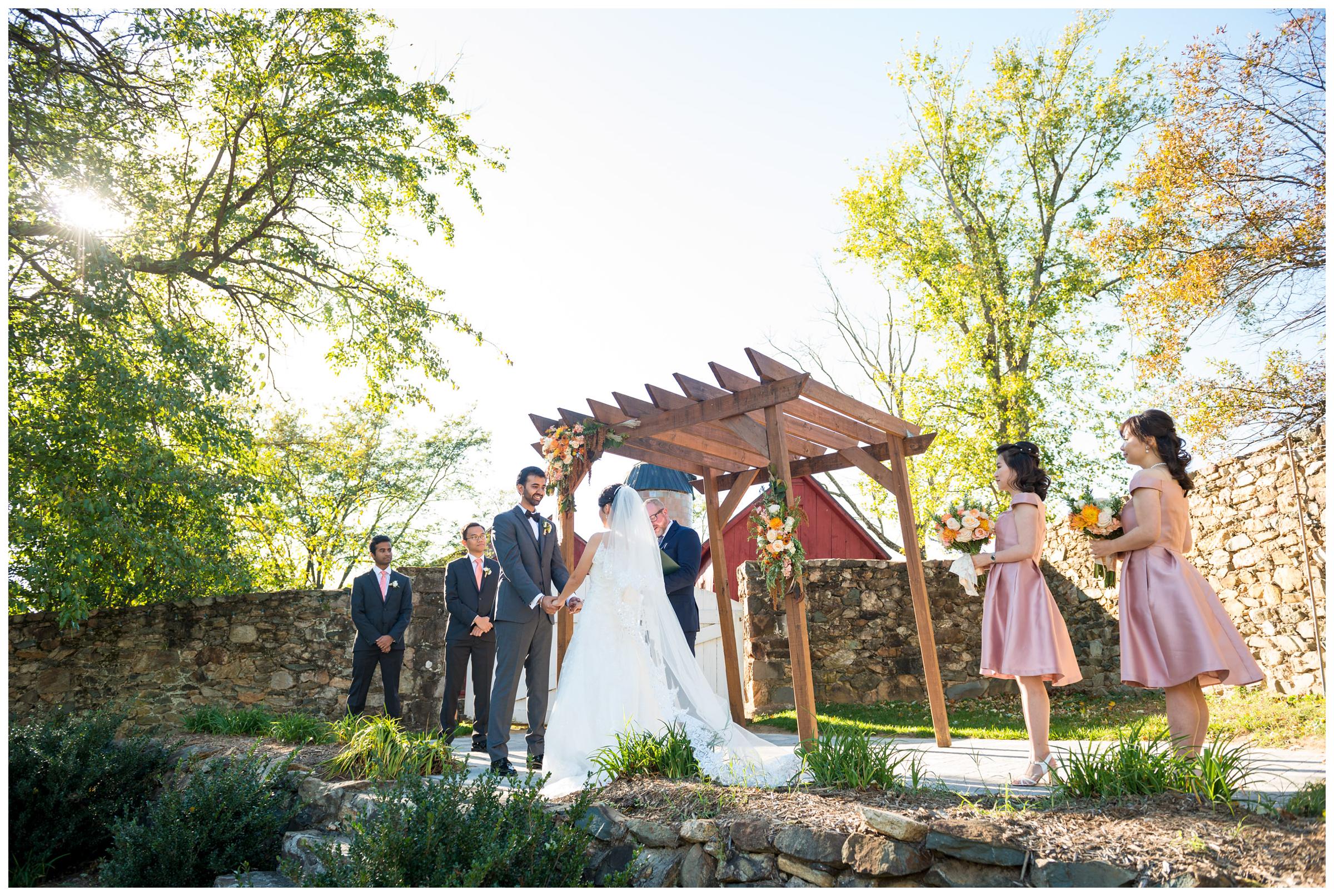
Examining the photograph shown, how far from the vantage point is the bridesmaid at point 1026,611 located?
3.86 m

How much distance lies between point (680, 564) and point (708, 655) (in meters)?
5.22

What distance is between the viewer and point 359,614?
22.6 ft

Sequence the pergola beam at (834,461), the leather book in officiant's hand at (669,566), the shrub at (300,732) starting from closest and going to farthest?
the shrub at (300,732) → the leather book in officiant's hand at (669,566) → the pergola beam at (834,461)

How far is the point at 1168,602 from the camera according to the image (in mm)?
3633

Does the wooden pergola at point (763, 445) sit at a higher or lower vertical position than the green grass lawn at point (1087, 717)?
higher

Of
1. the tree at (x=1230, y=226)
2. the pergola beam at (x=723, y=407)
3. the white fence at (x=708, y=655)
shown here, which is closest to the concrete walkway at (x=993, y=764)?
the pergola beam at (x=723, y=407)

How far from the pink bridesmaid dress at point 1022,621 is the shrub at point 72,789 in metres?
5.07

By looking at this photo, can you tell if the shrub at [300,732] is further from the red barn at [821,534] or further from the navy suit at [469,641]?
the red barn at [821,534]

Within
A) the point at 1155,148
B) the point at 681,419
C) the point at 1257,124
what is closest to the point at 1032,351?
the point at 1155,148

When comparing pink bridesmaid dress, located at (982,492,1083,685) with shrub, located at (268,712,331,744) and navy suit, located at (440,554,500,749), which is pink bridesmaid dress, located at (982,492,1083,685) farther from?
shrub, located at (268,712,331,744)

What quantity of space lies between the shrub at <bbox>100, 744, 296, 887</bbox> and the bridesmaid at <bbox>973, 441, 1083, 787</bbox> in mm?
3991

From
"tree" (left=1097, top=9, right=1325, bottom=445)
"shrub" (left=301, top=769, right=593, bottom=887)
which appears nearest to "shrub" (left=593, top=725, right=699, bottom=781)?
"shrub" (left=301, top=769, right=593, bottom=887)

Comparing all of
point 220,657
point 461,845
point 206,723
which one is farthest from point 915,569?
point 220,657

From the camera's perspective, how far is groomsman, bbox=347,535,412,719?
270 inches
